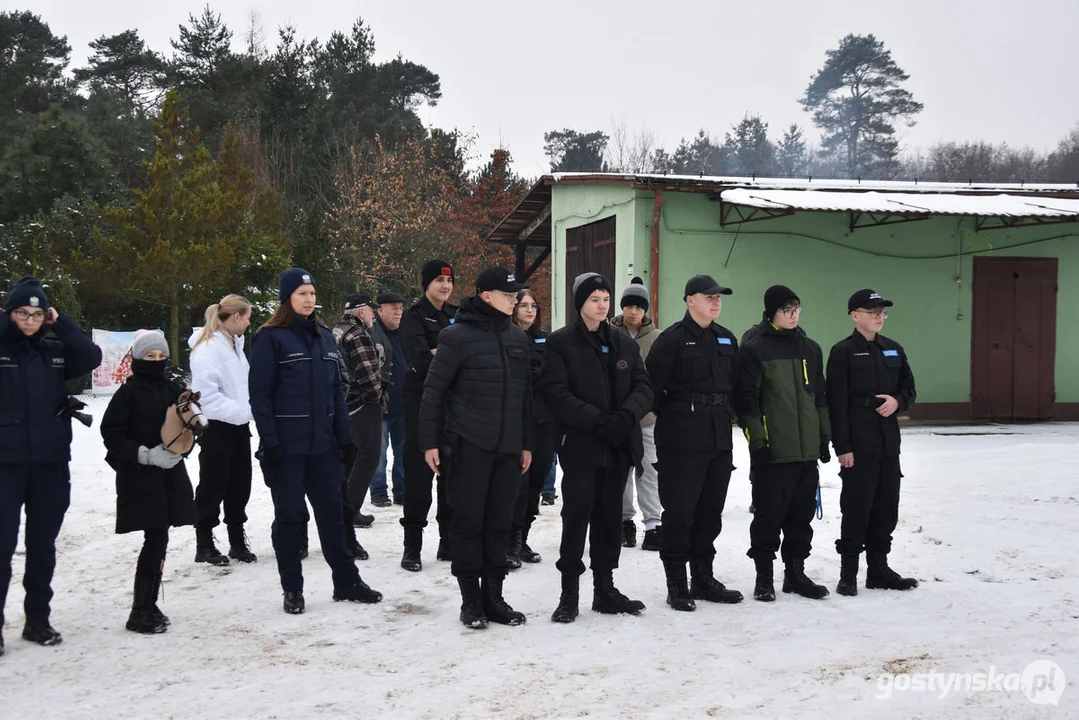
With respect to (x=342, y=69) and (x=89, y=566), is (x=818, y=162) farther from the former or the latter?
(x=89, y=566)

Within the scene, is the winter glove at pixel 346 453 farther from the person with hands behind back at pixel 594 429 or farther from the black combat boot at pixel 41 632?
the black combat boot at pixel 41 632

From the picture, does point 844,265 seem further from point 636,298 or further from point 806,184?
point 636,298

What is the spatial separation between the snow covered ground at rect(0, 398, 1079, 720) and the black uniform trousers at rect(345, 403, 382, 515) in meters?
0.37

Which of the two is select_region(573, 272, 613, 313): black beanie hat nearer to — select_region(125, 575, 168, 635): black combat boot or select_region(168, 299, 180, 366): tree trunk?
select_region(125, 575, 168, 635): black combat boot

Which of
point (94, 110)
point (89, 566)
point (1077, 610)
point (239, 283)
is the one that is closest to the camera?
point (1077, 610)

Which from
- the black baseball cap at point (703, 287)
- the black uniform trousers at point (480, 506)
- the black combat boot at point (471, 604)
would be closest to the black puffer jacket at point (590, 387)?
the black uniform trousers at point (480, 506)

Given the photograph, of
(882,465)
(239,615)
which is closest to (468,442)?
(239,615)

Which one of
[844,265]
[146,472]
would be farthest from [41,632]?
[844,265]

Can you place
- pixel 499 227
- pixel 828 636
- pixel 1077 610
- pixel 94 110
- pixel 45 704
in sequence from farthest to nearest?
pixel 94 110
pixel 499 227
pixel 1077 610
pixel 828 636
pixel 45 704

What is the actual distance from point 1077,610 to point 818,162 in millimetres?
44716

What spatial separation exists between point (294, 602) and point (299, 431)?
935 mm

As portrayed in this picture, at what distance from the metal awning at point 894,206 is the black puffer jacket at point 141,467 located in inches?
360

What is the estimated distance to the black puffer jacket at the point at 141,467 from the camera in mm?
4820

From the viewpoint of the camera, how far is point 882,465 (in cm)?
565
